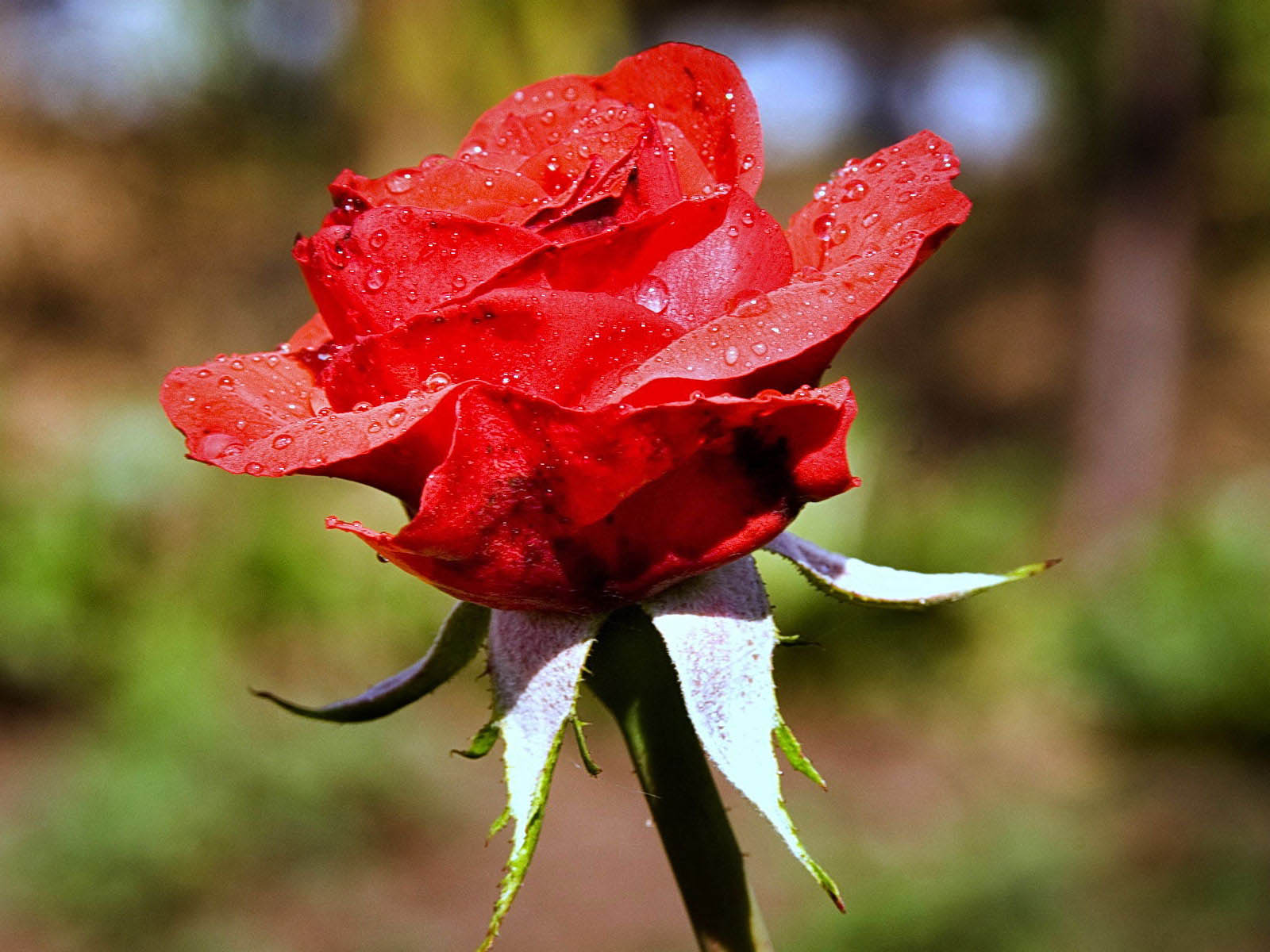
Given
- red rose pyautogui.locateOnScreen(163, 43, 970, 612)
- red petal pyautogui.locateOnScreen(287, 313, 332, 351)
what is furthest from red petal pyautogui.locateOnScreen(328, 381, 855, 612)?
red petal pyautogui.locateOnScreen(287, 313, 332, 351)

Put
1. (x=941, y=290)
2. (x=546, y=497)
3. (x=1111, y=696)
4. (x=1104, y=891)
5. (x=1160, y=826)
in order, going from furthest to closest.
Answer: (x=941, y=290)
(x=1111, y=696)
(x=1160, y=826)
(x=1104, y=891)
(x=546, y=497)

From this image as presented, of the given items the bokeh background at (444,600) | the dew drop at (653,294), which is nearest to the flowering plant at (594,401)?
the dew drop at (653,294)

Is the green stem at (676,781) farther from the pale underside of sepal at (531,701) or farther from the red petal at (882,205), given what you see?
the red petal at (882,205)

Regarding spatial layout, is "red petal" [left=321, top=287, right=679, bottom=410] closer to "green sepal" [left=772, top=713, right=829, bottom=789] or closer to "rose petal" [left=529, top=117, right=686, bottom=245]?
"rose petal" [left=529, top=117, right=686, bottom=245]

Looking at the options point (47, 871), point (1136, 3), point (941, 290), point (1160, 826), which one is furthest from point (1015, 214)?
point (47, 871)

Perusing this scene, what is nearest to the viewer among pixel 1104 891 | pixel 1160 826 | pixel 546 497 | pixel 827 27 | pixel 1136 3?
pixel 546 497

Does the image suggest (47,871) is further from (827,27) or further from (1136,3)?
(827,27)
